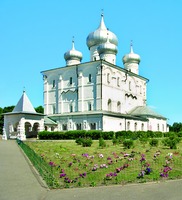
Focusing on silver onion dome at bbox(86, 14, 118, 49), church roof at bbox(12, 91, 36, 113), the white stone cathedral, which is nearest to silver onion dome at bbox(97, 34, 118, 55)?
the white stone cathedral

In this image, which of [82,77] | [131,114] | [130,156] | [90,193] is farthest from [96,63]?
[90,193]

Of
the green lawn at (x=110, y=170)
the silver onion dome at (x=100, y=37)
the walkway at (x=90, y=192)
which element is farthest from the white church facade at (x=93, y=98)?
the walkway at (x=90, y=192)

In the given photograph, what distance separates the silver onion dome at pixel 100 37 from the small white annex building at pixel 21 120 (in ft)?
44.4

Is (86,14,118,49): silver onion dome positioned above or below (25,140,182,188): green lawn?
above

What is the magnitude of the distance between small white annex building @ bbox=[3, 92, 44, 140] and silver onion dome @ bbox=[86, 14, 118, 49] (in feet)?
44.4

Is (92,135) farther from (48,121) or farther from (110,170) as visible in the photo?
(110,170)

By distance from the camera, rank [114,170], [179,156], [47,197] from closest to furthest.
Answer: [47,197]
[114,170]
[179,156]

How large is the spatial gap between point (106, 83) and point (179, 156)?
25667 millimetres

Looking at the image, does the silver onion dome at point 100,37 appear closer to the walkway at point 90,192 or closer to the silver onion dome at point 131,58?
the silver onion dome at point 131,58

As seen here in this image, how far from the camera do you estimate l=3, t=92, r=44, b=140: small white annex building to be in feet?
108

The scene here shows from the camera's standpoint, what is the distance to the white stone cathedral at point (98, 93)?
3781 cm

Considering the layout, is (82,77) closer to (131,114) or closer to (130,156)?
(131,114)

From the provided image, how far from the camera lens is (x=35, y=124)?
37.0 meters

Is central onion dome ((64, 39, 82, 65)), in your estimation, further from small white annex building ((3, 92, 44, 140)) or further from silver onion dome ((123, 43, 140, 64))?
small white annex building ((3, 92, 44, 140))
